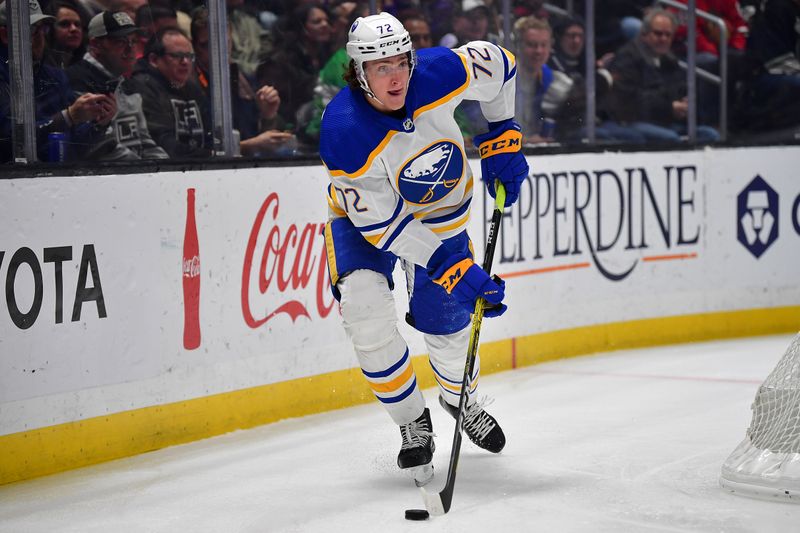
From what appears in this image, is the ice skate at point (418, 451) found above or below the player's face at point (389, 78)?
below

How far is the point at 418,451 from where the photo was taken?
10.1 ft

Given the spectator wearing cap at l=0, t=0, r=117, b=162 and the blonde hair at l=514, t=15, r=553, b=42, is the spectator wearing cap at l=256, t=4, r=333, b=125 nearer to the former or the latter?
the spectator wearing cap at l=0, t=0, r=117, b=162

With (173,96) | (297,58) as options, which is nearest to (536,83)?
(297,58)

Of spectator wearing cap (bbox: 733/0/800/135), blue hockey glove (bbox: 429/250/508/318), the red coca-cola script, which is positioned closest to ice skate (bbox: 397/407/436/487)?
blue hockey glove (bbox: 429/250/508/318)

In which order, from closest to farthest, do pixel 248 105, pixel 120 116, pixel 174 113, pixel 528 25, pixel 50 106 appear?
pixel 50 106 → pixel 120 116 → pixel 174 113 → pixel 248 105 → pixel 528 25

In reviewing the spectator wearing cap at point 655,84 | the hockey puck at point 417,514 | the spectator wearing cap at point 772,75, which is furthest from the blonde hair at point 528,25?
the hockey puck at point 417,514

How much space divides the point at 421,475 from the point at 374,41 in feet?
3.81

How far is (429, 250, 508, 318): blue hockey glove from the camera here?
9.40ft

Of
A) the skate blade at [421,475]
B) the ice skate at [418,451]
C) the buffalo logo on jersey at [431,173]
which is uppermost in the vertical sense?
the buffalo logo on jersey at [431,173]

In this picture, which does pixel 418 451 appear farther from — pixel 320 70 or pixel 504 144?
pixel 320 70

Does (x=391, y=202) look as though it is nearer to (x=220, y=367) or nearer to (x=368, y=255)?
(x=368, y=255)

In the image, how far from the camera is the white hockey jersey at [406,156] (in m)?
2.92

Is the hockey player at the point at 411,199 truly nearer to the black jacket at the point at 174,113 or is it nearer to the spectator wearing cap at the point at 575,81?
the black jacket at the point at 174,113

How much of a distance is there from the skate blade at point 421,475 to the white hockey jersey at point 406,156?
565 mm
